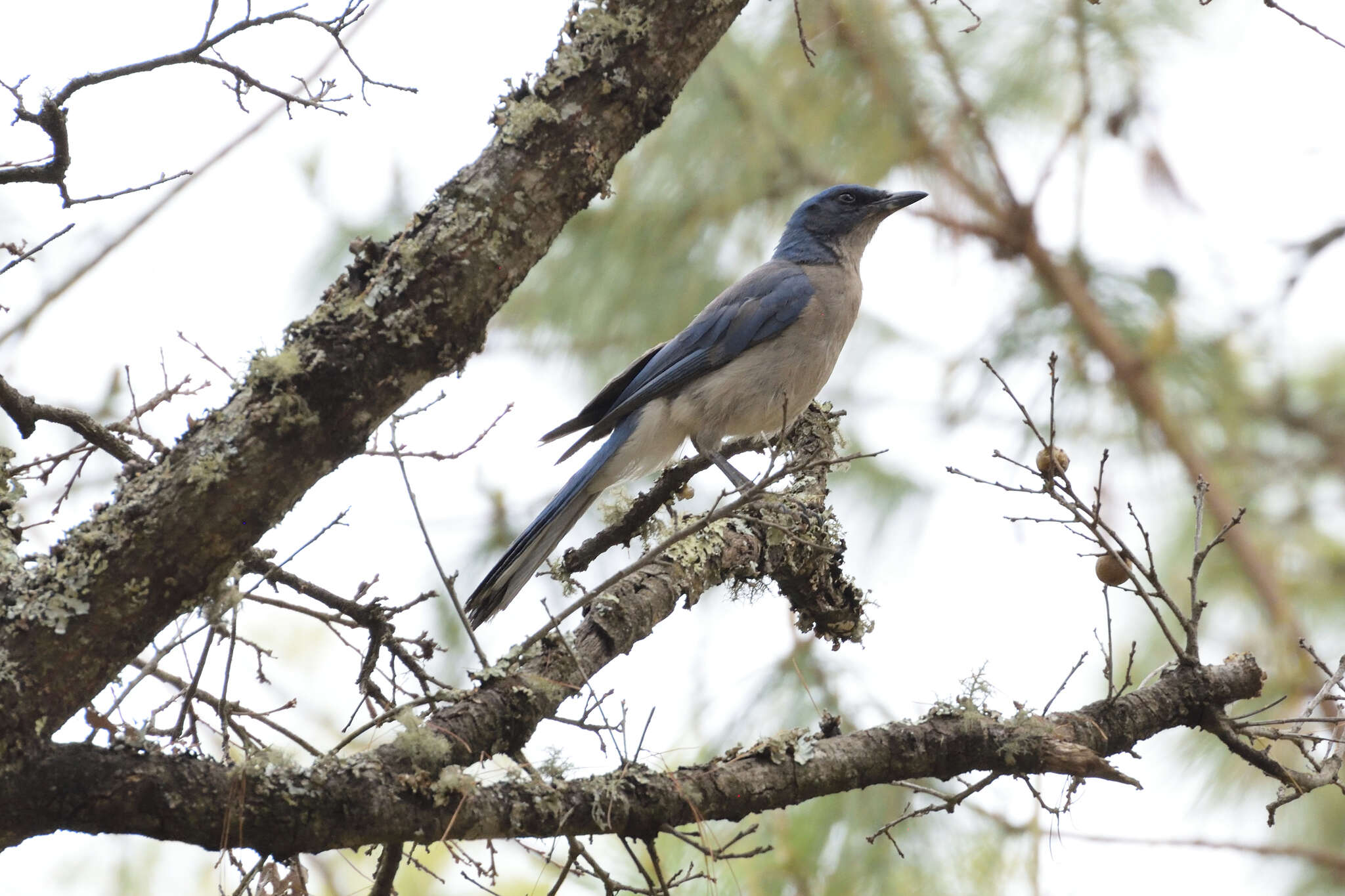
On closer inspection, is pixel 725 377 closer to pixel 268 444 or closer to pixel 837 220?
pixel 837 220

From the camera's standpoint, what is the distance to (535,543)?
3.58 metres

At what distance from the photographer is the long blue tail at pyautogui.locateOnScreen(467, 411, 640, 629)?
3428mm

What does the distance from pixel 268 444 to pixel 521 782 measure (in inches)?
31.4

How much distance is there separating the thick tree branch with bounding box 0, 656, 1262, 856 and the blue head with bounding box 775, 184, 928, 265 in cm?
267

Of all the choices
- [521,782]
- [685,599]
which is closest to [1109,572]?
[685,599]

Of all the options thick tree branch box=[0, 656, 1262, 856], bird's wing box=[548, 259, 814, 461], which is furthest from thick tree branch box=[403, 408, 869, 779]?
bird's wing box=[548, 259, 814, 461]

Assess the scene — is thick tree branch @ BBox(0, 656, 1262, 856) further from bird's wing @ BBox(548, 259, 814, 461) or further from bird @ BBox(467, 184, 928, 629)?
bird's wing @ BBox(548, 259, 814, 461)

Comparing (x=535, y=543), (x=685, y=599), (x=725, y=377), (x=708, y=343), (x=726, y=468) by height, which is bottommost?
(x=685, y=599)

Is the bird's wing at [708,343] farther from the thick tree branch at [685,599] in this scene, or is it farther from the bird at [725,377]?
the thick tree branch at [685,599]

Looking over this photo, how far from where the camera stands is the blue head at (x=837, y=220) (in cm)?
494

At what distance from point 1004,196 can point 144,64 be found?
12.4 ft

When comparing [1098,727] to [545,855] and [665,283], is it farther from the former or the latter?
[665,283]

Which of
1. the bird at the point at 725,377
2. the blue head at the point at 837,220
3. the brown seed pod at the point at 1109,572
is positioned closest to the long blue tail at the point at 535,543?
the bird at the point at 725,377

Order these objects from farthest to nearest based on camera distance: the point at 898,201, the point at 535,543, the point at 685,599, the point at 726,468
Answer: the point at 898,201 → the point at 726,468 → the point at 535,543 → the point at 685,599
